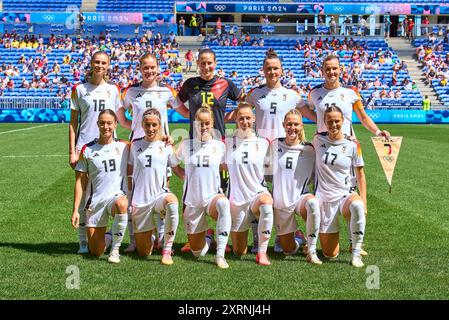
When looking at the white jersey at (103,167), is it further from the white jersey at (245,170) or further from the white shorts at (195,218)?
the white jersey at (245,170)

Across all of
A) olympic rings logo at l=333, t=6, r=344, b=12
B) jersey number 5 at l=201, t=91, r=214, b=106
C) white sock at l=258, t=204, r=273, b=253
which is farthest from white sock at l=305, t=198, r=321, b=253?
olympic rings logo at l=333, t=6, r=344, b=12

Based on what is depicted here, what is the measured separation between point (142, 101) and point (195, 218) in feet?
4.58

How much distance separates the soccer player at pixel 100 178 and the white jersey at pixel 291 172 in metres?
1.51

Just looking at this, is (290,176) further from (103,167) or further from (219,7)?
(219,7)

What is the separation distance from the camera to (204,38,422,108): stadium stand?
123 feet

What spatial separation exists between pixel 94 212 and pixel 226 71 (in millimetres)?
34763

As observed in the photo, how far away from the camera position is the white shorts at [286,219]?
6684 mm

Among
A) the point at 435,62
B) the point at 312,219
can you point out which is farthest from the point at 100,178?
the point at 435,62

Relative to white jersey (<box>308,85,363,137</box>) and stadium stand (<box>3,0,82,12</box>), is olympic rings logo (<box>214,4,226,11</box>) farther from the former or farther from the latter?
white jersey (<box>308,85,363,137</box>)

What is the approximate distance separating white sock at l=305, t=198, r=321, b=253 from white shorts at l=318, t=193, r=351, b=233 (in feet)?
0.60

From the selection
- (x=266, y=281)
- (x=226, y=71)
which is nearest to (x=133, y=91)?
(x=266, y=281)

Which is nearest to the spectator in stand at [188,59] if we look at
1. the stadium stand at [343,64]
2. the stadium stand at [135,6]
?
the stadium stand at [343,64]

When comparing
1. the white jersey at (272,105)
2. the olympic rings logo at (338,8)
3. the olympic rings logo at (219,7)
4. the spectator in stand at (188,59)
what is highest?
the olympic rings logo at (219,7)

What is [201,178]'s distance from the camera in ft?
21.7
